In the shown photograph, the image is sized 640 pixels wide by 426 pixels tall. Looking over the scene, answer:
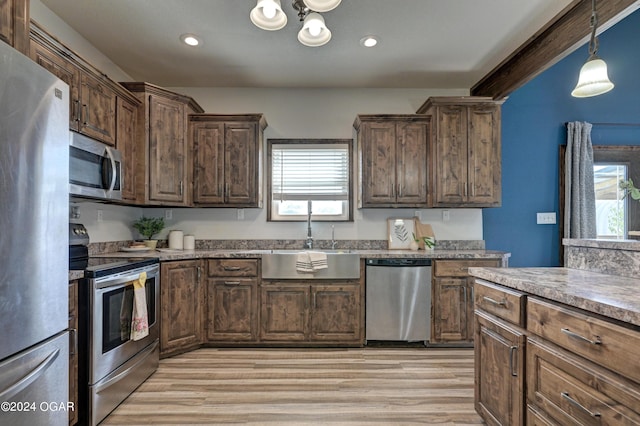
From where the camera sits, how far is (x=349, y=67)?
3.33 meters

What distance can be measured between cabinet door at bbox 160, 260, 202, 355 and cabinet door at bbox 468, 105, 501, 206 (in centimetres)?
291

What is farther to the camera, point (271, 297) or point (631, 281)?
point (271, 297)

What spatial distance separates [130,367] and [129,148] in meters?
1.83

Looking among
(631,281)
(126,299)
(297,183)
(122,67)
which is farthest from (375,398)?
(122,67)

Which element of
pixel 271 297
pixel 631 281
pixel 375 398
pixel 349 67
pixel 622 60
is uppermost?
pixel 622 60

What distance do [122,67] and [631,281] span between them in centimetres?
434

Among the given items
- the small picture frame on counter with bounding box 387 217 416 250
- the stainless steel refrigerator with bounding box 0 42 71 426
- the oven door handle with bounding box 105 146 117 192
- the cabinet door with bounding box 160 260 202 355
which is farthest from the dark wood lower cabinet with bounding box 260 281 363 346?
the stainless steel refrigerator with bounding box 0 42 71 426

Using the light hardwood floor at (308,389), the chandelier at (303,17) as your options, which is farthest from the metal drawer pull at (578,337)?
the chandelier at (303,17)

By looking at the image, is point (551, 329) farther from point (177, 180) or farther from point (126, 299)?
point (177, 180)

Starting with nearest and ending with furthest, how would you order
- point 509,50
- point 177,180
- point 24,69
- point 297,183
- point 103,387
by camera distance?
1. point 24,69
2. point 103,387
3. point 509,50
4. point 177,180
5. point 297,183

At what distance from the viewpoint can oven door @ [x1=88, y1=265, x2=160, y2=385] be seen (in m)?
1.95

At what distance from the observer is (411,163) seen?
Result: 347cm

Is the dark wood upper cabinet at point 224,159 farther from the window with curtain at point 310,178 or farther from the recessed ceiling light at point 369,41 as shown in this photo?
the recessed ceiling light at point 369,41

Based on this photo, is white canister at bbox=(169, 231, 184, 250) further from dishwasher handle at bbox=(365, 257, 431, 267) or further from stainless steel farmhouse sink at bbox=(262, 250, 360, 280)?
dishwasher handle at bbox=(365, 257, 431, 267)
